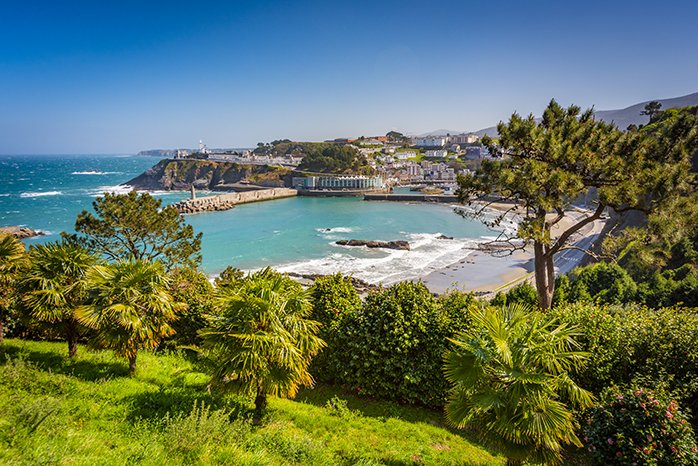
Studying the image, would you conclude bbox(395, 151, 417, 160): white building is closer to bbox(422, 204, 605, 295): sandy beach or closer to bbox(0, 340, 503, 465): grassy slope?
bbox(422, 204, 605, 295): sandy beach

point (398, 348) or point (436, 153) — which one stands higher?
point (436, 153)

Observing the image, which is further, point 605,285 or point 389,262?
point 389,262

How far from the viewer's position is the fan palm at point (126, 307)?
20.9 feet

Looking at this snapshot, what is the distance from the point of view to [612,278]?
17688 mm

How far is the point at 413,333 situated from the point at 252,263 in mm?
28566

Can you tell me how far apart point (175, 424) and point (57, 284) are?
15.0 feet

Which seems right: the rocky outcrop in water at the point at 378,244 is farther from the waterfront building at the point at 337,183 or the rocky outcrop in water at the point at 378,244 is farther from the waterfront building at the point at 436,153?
the waterfront building at the point at 436,153

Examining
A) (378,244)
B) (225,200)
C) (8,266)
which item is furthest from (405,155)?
(8,266)

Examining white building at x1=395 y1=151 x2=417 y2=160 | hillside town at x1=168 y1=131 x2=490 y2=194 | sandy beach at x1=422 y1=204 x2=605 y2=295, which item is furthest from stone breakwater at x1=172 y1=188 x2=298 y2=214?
white building at x1=395 y1=151 x2=417 y2=160

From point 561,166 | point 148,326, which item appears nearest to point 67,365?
point 148,326

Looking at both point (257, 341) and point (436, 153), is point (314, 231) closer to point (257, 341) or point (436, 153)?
point (257, 341)

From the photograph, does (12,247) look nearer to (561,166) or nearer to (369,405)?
(369,405)

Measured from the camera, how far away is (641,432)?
421 centimetres

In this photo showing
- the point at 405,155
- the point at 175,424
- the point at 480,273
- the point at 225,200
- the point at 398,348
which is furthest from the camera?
the point at 405,155
